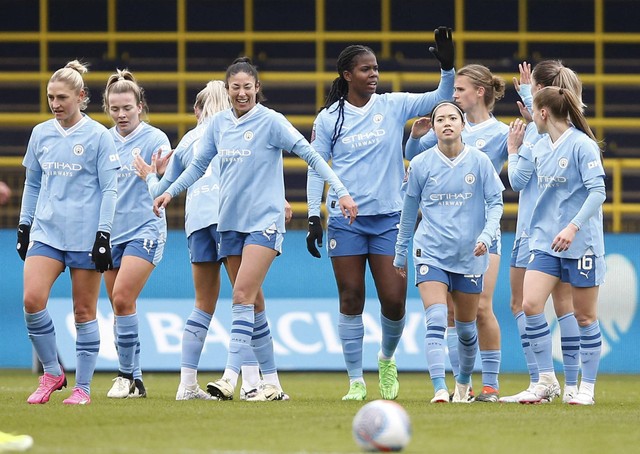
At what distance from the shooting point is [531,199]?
934cm

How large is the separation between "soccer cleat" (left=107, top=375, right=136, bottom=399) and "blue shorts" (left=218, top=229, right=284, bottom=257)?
119cm

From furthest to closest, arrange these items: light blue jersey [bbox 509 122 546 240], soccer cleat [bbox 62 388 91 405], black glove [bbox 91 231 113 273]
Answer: light blue jersey [bbox 509 122 546 240] < soccer cleat [bbox 62 388 91 405] < black glove [bbox 91 231 113 273]

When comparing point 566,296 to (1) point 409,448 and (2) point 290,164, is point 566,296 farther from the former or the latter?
(2) point 290,164

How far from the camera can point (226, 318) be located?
13352 mm

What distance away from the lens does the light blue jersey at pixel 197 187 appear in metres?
9.37

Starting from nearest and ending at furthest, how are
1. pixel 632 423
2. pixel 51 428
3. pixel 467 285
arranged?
pixel 51 428
pixel 632 423
pixel 467 285

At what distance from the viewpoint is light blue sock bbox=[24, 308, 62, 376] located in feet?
28.3

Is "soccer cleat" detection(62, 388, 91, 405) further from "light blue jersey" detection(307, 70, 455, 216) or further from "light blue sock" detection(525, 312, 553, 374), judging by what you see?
"light blue sock" detection(525, 312, 553, 374)

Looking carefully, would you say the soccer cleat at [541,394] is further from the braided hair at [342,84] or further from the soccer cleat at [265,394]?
the braided hair at [342,84]

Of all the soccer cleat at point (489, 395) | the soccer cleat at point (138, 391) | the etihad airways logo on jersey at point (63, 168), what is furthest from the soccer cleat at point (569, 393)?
the etihad airways logo on jersey at point (63, 168)

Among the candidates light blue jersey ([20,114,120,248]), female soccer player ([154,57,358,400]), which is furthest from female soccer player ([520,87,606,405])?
light blue jersey ([20,114,120,248])

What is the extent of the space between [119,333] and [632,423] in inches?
151

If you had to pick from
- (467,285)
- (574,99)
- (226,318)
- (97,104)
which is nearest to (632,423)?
(467,285)

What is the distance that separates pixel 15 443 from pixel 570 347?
4.22 m
